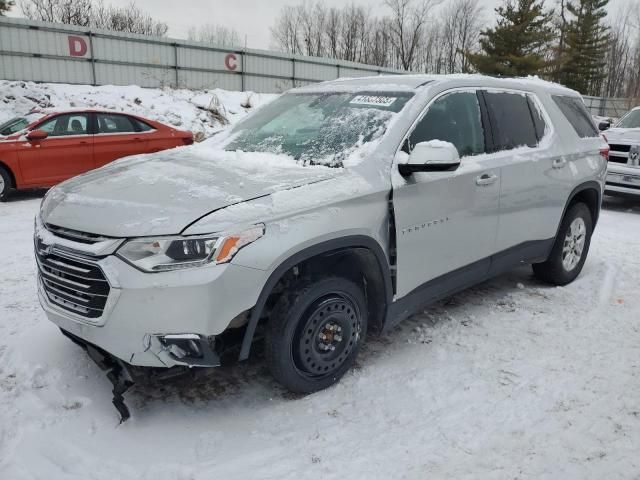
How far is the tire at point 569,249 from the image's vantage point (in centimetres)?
480

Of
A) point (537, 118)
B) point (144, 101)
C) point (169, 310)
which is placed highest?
point (144, 101)

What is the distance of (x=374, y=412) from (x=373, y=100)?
6.70 ft

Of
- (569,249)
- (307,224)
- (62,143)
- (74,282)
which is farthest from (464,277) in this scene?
(62,143)

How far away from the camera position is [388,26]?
2219 inches

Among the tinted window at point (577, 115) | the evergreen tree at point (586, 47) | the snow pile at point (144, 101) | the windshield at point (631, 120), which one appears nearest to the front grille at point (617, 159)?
the windshield at point (631, 120)

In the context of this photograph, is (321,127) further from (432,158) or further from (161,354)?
(161,354)

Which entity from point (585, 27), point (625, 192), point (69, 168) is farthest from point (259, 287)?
point (585, 27)

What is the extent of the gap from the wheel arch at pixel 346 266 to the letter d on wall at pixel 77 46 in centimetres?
1932

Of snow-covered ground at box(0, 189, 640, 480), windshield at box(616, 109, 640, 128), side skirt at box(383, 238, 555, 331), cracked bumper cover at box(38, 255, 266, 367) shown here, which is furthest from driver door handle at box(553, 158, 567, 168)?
windshield at box(616, 109, 640, 128)

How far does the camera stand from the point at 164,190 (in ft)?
9.12

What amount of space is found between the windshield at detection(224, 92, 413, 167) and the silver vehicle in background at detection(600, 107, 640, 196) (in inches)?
278

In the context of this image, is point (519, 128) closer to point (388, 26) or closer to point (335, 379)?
point (335, 379)

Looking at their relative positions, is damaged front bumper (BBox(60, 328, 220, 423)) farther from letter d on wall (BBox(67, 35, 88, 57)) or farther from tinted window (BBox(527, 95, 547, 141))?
letter d on wall (BBox(67, 35, 88, 57))

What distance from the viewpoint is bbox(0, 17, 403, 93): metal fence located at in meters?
18.0
